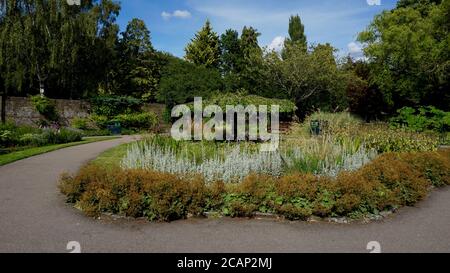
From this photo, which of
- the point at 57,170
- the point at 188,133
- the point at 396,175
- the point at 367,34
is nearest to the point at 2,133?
the point at 57,170

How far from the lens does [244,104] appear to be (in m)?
14.9

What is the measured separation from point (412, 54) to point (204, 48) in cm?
2266

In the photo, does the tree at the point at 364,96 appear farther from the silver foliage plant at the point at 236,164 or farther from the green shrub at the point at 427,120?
the silver foliage plant at the point at 236,164

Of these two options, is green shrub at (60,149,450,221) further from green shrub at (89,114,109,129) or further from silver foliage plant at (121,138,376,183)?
green shrub at (89,114,109,129)

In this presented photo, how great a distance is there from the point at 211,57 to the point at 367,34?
17548 mm

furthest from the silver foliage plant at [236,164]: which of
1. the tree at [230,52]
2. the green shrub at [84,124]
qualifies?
the tree at [230,52]

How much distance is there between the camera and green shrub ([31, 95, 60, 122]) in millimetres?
21886

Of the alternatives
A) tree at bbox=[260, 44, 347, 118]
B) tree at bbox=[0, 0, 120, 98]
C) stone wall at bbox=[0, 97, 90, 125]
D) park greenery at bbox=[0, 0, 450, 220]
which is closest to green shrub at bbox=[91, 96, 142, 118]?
park greenery at bbox=[0, 0, 450, 220]

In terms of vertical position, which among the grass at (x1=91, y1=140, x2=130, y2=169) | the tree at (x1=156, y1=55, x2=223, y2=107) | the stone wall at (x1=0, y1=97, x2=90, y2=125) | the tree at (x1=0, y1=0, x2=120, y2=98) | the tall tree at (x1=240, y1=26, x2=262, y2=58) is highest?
the tall tree at (x1=240, y1=26, x2=262, y2=58)

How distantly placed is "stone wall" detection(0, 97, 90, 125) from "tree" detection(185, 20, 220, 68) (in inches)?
713

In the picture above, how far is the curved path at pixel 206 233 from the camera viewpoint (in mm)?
4477

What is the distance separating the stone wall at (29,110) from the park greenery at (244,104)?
16.5 inches

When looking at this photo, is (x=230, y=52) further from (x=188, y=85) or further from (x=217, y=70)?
(x=188, y=85)
